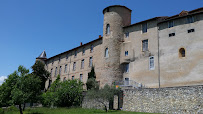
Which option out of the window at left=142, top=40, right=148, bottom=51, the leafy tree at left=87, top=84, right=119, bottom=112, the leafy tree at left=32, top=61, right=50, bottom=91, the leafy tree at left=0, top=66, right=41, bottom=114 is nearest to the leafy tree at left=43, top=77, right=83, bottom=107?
the leafy tree at left=0, top=66, right=41, bottom=114

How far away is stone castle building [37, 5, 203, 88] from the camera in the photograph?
22938mm

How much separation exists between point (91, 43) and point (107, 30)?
609 cm

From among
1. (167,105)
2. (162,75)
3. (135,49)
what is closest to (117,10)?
(135,49)

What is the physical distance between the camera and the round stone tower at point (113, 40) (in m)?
29.5

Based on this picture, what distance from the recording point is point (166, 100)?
19000 millimetres

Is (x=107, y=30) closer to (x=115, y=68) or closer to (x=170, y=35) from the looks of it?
(x=115, y=68)

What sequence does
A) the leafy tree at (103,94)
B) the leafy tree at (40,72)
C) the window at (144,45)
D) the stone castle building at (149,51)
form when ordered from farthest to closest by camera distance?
1. the leafy tree at (40,72)
2. the window at (144,45)
3. the stone castle building at (149,51)
4. the leafy tree at (103,94)

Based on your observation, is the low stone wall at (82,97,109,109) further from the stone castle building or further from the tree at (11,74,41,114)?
the tree at (11,74,41,114)

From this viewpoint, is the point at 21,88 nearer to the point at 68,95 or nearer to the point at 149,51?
the point at 68,95

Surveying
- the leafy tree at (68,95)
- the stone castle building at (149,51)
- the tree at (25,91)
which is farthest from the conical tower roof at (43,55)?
the tree at (25,91)

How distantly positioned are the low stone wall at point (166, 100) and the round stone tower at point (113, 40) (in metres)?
7.02

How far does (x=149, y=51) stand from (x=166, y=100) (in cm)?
909

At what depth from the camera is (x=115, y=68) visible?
29.6 meters

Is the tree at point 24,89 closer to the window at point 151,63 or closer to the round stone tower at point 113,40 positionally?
the round stone tower at point 113,40
